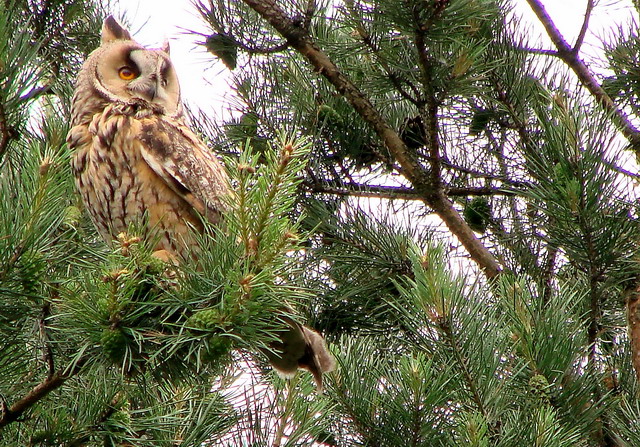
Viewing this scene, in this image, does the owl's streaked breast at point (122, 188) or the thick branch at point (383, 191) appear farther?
the thick branch at point (383, 191)

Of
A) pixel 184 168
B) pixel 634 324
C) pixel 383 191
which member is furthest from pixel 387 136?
pixel 634 324

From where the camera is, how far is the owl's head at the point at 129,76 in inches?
81.4

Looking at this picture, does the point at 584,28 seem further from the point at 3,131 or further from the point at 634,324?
the point at 3,131

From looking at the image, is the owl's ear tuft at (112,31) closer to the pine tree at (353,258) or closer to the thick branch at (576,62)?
the pine tree at (353,258)

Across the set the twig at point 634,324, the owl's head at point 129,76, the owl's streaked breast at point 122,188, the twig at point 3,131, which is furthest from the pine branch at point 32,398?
the twig at point 634,324

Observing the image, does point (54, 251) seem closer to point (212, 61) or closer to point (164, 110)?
point (164, 110)

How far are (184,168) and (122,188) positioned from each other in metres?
0.15

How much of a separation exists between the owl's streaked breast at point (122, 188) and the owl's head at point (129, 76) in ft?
0.66

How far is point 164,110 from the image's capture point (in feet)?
6.88

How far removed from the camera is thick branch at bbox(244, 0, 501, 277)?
2008 mm

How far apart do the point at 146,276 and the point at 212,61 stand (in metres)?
1.46

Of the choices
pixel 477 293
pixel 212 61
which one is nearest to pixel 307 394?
pixel 477 293

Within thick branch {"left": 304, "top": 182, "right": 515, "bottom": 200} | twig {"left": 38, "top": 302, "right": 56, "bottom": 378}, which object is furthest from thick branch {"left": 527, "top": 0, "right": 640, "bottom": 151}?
twig {"left": 38, "top": 302, "right": 56, "bottom": 378}

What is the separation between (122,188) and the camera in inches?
70.7
